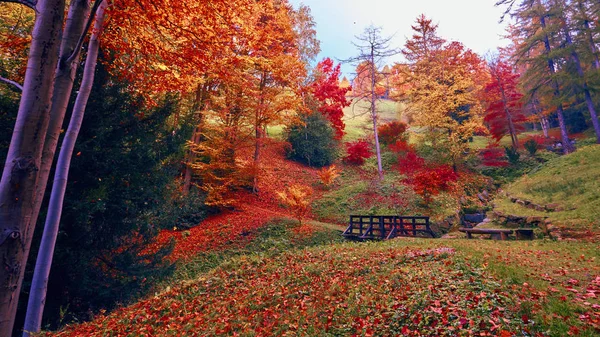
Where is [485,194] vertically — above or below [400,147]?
below

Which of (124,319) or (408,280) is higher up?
(408,280)

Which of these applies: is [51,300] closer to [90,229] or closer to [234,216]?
[90,229]

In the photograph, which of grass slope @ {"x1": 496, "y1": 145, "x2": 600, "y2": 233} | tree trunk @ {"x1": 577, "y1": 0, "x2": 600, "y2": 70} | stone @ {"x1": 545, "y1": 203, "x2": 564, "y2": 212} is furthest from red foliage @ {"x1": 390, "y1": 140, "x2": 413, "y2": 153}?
stone @ {"x1": 545, "y1": 203, "x2": 564, "y2": 212}

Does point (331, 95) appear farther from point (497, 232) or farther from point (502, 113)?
point (497, 232)

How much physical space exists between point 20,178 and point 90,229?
4479 mm

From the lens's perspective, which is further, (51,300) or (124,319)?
(51,300)

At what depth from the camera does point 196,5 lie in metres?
6.45

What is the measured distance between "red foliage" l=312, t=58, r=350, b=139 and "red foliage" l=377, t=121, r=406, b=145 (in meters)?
4.24

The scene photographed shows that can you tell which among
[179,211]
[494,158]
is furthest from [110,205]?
[494,158]

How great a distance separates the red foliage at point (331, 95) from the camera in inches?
1179

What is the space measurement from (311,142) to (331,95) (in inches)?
344

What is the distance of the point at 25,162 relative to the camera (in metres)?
3.04

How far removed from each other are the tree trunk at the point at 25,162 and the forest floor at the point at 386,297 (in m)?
2.74

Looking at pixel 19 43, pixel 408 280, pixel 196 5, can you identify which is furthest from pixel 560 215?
pixel 19 43
